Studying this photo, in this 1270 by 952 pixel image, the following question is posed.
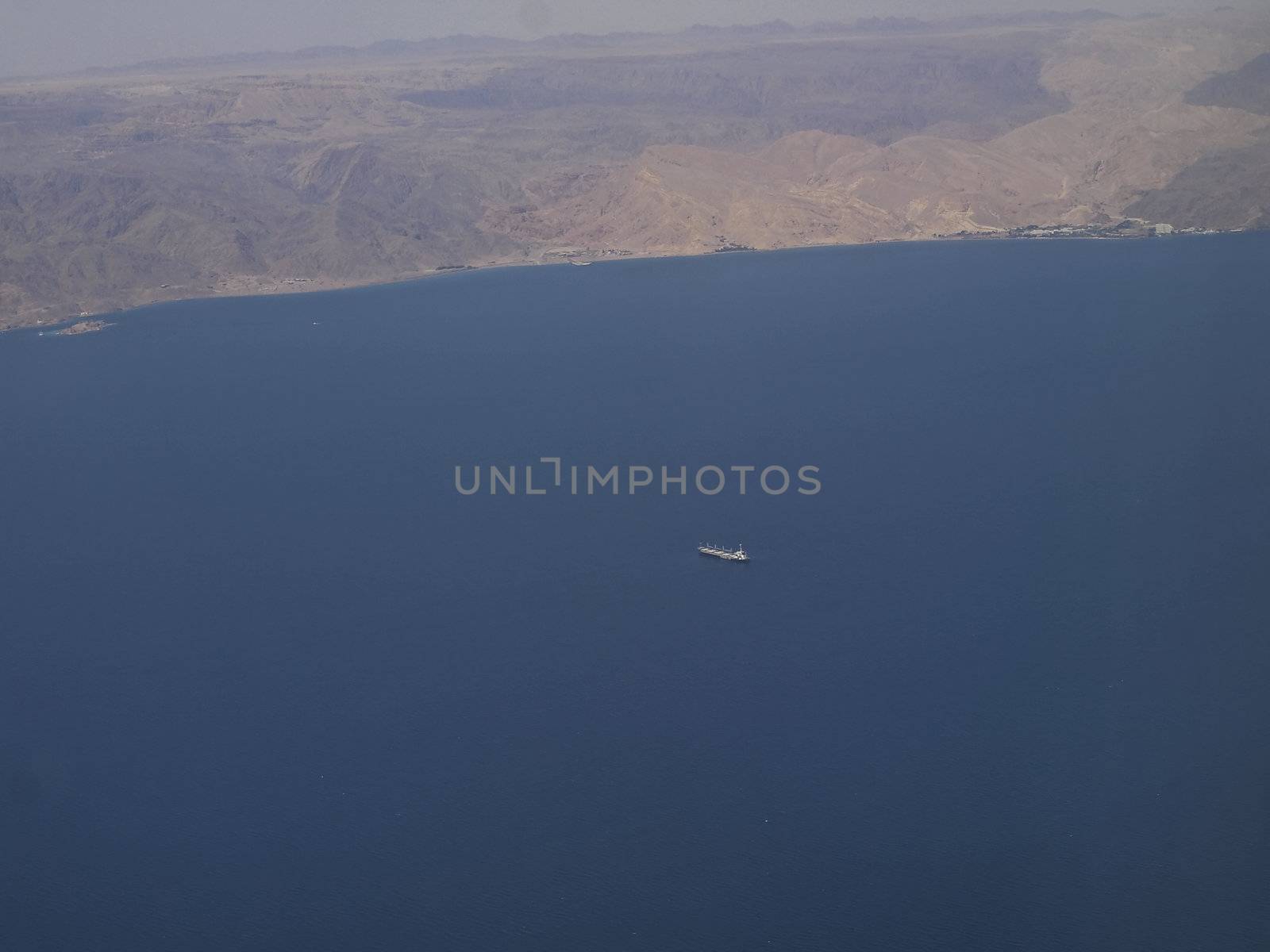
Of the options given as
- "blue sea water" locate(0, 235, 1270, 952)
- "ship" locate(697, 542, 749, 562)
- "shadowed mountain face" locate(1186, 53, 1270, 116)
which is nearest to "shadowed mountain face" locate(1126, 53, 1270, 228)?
"shadowed mountain face" locate(1186, 53, 1270, 116)

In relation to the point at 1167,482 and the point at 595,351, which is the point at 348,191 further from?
the point at 1167,482

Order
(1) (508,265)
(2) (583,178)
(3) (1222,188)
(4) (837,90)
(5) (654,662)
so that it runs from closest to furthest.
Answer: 1. (5) (654,662)
2. (3) (1222,188)
3. (1) (508,265)
4. (2) (583,178)
5. (4) (837,90)

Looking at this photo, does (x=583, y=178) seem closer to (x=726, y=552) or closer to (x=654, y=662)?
(x=726, y=552)

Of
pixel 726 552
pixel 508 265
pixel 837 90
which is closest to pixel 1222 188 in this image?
pixel 508 265

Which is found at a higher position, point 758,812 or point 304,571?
point 304,571

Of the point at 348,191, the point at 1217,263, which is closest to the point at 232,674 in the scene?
the point at 1217,263

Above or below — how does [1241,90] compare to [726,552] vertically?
above

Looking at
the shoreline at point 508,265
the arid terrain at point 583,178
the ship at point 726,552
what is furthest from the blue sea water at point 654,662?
the arid terrain at point 583,178

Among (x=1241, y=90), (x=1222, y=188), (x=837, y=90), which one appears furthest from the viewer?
(x=837, y=90)
